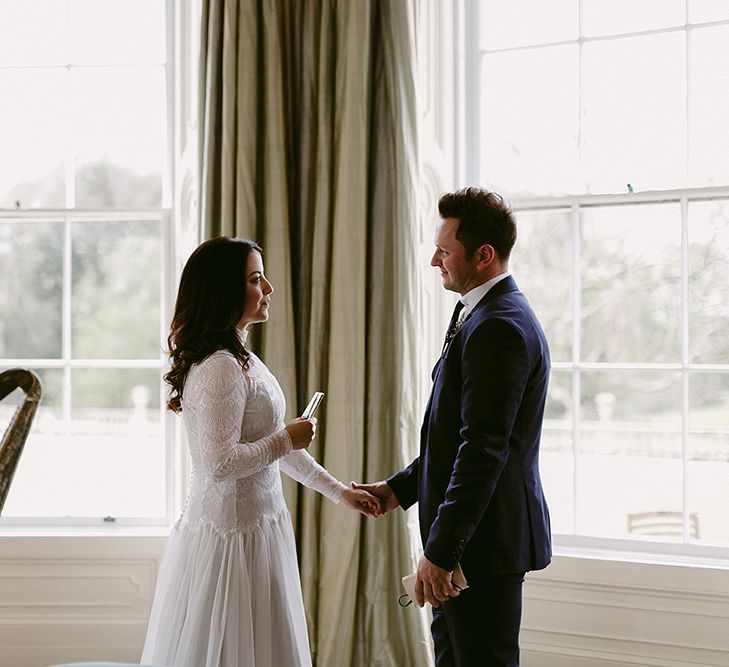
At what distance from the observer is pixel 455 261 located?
7.64 ft

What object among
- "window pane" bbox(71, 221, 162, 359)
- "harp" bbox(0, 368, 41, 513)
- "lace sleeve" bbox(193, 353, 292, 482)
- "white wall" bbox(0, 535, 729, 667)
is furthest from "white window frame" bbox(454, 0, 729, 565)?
"harp" bbox(0, 368, 41, 513)

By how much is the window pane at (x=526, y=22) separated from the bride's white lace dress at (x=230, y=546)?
184 cm

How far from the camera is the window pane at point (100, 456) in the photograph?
3613 millimetres

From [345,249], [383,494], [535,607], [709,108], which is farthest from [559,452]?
[709,108]

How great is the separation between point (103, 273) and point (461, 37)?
67.8 inches

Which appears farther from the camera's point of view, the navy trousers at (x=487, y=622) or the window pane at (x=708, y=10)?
the window pane at (x=708, y=10)

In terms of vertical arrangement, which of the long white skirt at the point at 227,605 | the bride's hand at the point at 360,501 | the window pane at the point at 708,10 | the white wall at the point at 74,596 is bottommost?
the white wall at the point at 74,596

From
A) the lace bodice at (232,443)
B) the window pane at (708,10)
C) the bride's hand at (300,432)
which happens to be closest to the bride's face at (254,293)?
the lace bodice at (232,443)

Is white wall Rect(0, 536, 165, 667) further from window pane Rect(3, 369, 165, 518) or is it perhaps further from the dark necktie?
the dark necktie

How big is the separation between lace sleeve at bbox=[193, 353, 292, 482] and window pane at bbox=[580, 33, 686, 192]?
1.75m

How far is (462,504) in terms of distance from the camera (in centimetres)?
208

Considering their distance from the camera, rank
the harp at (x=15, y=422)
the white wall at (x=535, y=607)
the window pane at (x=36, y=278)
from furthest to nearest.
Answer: the window pane at (x=36, y=278)
the white wall at (x=535, y=607)
the harp at (x=15, y=422)

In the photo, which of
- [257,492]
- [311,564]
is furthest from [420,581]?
[311,564]

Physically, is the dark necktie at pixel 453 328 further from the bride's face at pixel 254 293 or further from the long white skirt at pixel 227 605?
the long white skirt at pixel 227 605
